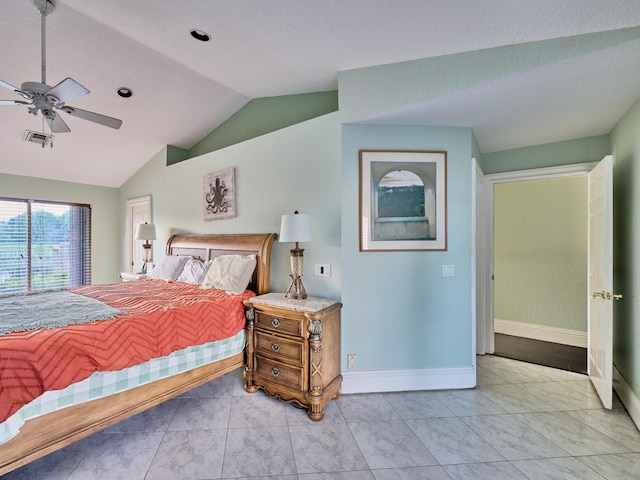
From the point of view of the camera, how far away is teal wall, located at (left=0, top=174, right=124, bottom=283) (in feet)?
15.7

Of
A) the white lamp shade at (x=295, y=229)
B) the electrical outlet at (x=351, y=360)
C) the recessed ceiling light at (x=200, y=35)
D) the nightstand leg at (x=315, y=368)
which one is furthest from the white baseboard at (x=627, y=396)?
the recessed ceiling light at (x=200, y=35)

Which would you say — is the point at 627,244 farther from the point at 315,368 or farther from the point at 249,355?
the point at 249,355

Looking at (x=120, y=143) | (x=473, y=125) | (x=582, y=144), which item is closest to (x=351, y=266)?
(x=473, y=125)

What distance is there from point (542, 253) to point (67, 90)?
17.3ft

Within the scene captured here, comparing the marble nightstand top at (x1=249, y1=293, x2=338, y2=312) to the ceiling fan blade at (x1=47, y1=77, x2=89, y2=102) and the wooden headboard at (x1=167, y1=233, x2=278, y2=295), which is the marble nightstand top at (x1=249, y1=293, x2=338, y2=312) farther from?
the ceiling fan blade at (x1=47, y1=77, x2=89, y2=102)

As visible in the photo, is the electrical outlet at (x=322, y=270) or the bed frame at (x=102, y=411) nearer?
the bed frame at (x=102, y=411)

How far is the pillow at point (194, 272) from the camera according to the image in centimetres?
322

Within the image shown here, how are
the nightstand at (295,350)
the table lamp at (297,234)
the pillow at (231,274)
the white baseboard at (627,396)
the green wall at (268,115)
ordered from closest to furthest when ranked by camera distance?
the white baseboard at (627,396) < the nightstand at (295,350) < the table lamp at (297,234) < the pillow at (231,274) < the green wall at (268,115)

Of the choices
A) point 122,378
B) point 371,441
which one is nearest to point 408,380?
point 371,441

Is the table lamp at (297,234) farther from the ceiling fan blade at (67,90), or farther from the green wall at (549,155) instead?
the green wall at (549,155)

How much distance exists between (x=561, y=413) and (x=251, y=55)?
12.5 feet

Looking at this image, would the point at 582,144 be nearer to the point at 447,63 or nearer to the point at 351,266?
the point at 447,63

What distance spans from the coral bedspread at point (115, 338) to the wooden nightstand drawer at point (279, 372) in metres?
0.36

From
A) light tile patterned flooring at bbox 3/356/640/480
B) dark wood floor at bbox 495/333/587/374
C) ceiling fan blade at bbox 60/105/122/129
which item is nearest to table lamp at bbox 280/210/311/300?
light tile patterned flooring at bbox 3/356/640/480
